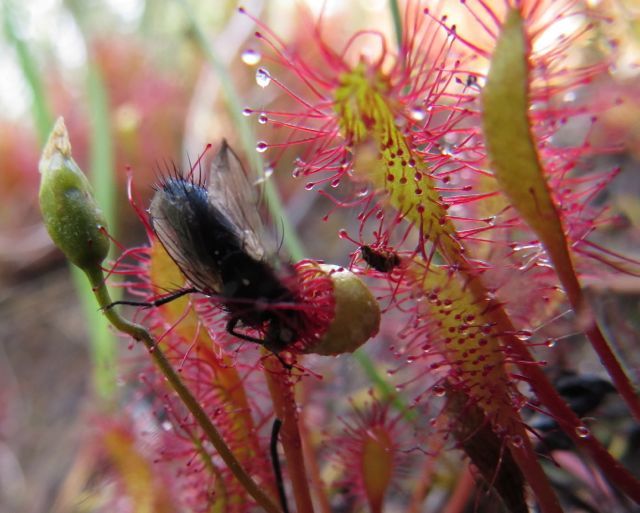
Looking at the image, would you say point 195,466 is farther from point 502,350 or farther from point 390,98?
point 390,98

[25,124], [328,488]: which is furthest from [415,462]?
[25,124]

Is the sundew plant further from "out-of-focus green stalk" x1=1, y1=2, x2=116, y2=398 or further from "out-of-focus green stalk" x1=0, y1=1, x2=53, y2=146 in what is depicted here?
"out-of-focus green stalk" x1=0, y1=1, x2=53, y2=146

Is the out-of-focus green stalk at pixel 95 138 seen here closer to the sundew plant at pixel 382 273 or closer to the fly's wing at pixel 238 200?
the sundew plant at pixel 382 273

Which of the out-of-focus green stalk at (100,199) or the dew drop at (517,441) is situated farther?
the out-of-focus green stalk at (100,199)

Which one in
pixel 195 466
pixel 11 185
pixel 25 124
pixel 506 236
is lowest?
pixel 11 185

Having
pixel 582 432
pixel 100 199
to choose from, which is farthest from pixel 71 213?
pixel 100 199

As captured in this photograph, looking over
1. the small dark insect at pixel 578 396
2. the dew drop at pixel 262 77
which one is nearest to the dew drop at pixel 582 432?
the small dark insect at pixel 578 396
